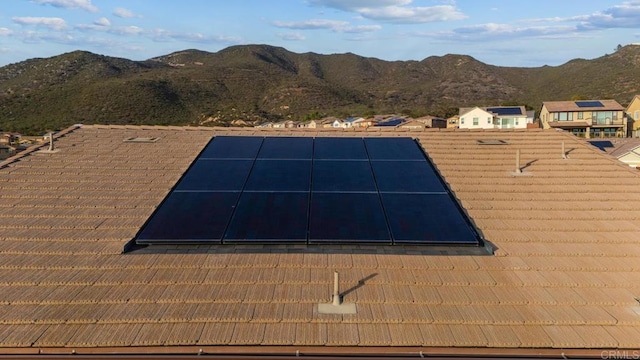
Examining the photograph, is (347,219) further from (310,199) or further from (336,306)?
(336,306)

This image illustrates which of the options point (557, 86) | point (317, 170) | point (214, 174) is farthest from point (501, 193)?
point (557, 86)

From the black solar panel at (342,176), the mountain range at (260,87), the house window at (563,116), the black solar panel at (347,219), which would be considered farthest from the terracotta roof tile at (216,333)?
the house window at (563,116)

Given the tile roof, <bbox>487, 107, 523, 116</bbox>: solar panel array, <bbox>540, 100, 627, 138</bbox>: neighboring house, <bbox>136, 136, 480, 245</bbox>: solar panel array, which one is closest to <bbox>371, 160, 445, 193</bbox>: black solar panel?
<bbox>136, 136, 480, 245</bbox>: solar panel array

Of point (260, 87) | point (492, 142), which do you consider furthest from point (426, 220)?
point (260, 87)

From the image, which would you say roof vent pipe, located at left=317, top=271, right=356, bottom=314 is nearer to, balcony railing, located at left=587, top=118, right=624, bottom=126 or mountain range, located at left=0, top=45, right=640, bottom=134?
mountain range, located at left=0, top=45, right=640, bottom=134

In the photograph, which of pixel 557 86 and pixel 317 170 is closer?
pixel 317 170

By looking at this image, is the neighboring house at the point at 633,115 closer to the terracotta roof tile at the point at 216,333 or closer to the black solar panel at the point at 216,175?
the black solar panel at the point at 216,175

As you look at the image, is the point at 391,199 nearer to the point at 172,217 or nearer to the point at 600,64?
the point at 172,217
